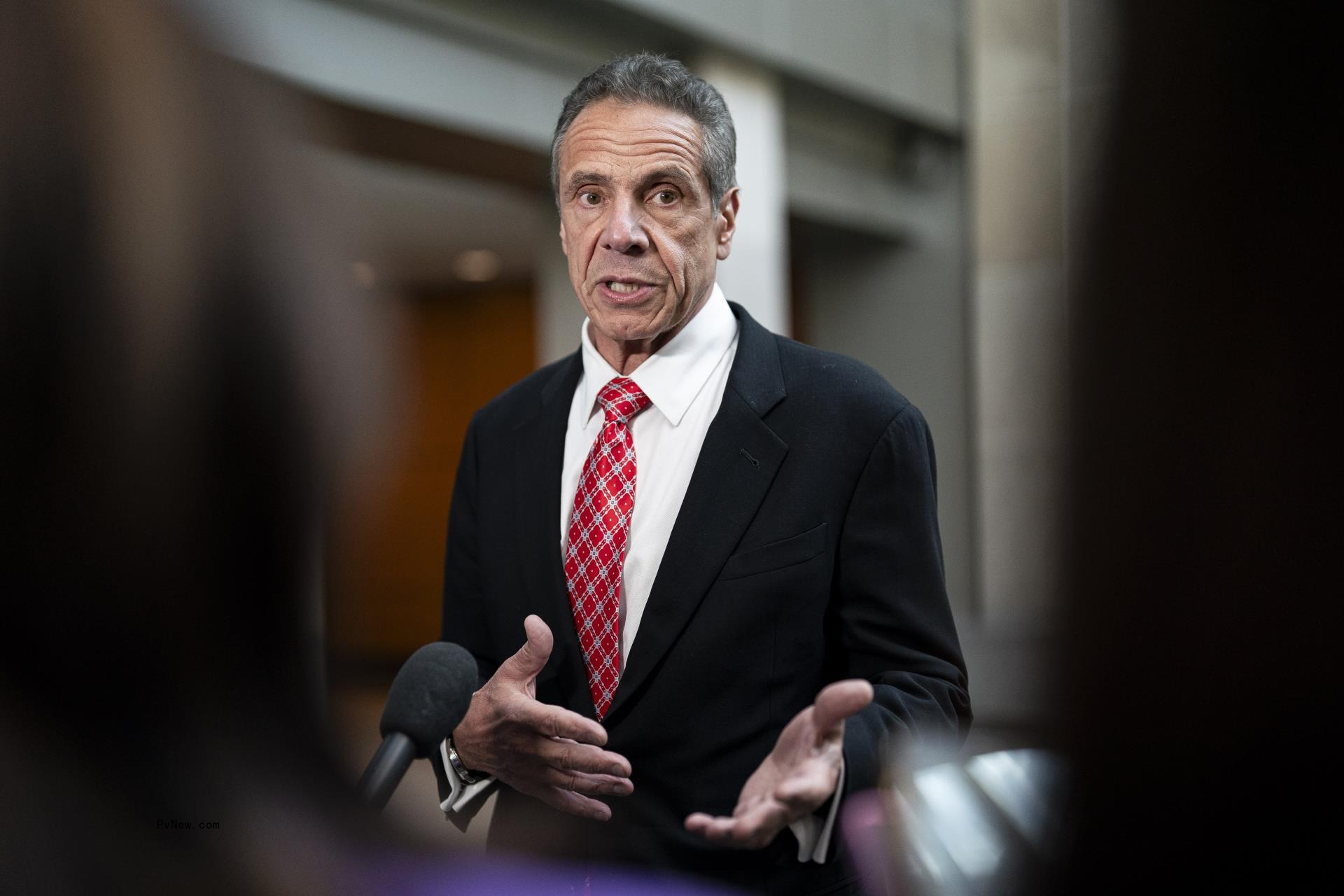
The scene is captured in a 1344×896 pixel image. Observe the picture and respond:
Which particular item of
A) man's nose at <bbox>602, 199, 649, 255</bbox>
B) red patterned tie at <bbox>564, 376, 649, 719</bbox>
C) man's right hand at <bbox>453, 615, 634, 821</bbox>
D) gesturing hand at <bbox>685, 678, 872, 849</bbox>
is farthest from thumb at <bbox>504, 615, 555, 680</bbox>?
man's nose at <bbox>602, 199, 649, 255</bbox>

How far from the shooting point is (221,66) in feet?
2.28

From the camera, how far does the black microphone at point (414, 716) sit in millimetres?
719

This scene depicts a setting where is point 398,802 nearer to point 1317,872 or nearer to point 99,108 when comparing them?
point 99,108

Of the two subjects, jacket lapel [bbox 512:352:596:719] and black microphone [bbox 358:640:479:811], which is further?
jacket lapel [bbox 512:352:596:719]

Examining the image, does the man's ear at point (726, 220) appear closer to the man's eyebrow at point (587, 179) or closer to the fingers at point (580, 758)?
the man's eyebrow at point (587, 179)

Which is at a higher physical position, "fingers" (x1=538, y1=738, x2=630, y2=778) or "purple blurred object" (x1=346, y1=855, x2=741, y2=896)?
"fingers" (x1=538, y1=738, x2=630, y2=778)

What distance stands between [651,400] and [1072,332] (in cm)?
73

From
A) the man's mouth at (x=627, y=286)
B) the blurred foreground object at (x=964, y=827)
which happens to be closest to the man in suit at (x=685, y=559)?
the man's mouth at (x=627, y=286)

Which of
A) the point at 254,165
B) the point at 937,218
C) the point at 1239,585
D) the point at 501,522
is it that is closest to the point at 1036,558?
the point at 1239,585

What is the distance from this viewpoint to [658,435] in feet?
3.47

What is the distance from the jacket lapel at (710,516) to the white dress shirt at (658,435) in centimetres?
3

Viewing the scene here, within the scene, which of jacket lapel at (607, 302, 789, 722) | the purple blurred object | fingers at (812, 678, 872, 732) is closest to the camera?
fingers at (812, 678, 872, 732)

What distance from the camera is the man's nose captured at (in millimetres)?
965

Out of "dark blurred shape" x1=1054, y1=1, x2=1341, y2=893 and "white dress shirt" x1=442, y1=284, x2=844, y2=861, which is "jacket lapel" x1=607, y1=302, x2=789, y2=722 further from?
"dark blurred shape" x1=1054, y1=1, x2=1341, y2=893
